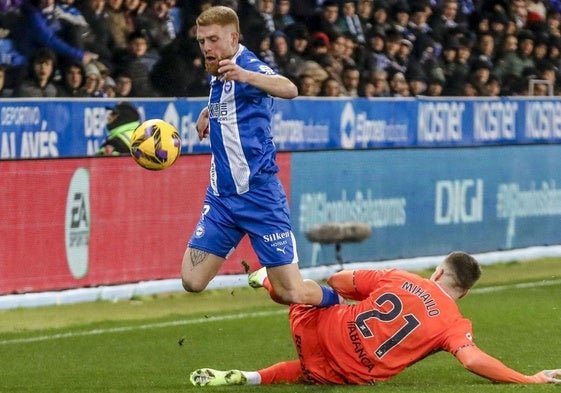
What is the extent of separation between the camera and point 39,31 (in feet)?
47.9

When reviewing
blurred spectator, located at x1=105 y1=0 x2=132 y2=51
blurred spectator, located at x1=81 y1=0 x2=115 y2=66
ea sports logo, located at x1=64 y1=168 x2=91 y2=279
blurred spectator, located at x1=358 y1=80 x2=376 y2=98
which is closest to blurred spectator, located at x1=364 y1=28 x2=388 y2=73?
blurred spectator, located at x1=358 y1=80 x2=376 y2=98

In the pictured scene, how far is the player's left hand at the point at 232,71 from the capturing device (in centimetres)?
846

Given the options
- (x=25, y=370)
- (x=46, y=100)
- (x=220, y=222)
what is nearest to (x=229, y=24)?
(x=220, y=222)

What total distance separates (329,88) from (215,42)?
8.86 m

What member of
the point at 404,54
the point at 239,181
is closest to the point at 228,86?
the point at 239,181

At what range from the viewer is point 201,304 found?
560 inches

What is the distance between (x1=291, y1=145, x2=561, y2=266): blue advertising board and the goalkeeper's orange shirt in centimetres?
718

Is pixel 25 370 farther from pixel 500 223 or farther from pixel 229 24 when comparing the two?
pixel 500 223

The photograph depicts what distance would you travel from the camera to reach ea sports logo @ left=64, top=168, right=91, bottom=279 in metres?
13.6

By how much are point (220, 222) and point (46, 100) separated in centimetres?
475

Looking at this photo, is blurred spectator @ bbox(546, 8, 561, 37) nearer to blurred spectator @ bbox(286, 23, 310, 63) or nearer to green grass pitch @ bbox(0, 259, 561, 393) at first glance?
blurred spectator @ bbox(286, 23, 310, 63)

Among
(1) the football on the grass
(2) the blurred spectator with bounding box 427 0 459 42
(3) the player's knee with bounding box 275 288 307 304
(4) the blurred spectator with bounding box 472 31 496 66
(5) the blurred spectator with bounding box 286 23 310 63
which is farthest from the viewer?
(4) the blurred spectator with bounding box 472 31 496 66

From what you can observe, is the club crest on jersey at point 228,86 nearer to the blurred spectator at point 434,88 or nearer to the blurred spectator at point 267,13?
the blurred spectator at point 267,13

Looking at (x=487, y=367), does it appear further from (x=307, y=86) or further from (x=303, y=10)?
(x=303, y=10)
